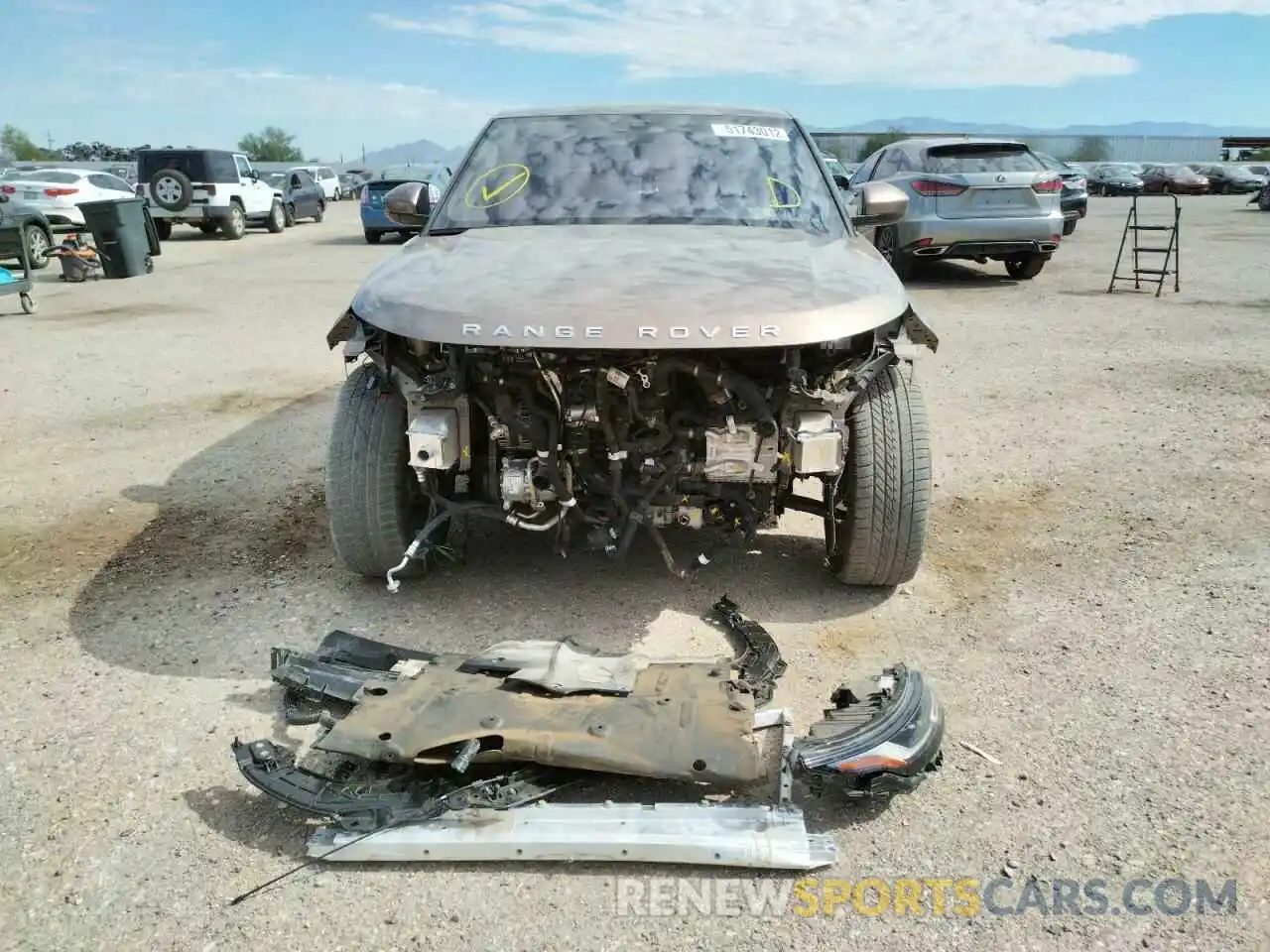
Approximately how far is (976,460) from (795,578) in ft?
6.75

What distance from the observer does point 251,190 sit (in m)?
21.8

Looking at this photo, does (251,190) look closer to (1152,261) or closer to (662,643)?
(1152,261)

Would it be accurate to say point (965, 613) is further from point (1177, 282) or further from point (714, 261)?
point (1177, 282)

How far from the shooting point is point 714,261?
3.49 meters

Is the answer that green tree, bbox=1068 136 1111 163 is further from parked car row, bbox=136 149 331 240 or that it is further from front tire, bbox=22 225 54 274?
front tire, bbox=22 225 54 274

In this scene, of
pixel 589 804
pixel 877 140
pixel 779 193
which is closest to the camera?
pixel 589 804

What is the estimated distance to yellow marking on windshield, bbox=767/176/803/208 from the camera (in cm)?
432

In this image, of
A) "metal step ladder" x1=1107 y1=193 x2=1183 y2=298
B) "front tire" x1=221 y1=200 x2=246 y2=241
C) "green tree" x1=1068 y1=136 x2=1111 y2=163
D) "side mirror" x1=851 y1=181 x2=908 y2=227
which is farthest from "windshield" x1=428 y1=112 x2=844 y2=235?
"green tree" x1=1068 y1=136 x2=1111 y2=163

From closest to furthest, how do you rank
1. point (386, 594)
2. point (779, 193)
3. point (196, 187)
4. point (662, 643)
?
1. point (662, 643)
2. point (386, 594)
3. point (779, 193)
4. point (196, 187)

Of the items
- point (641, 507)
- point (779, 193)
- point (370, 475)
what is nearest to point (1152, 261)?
point (779, 193)

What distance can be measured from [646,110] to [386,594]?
252cm

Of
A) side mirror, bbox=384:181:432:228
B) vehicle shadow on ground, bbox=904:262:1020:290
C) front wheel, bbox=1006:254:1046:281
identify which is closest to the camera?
side mirror, bbox=384:181:432:228

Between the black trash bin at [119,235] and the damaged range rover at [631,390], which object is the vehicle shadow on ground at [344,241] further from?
the damaged range rover at [631,390]

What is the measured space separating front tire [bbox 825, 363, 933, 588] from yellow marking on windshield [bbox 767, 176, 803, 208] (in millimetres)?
980
